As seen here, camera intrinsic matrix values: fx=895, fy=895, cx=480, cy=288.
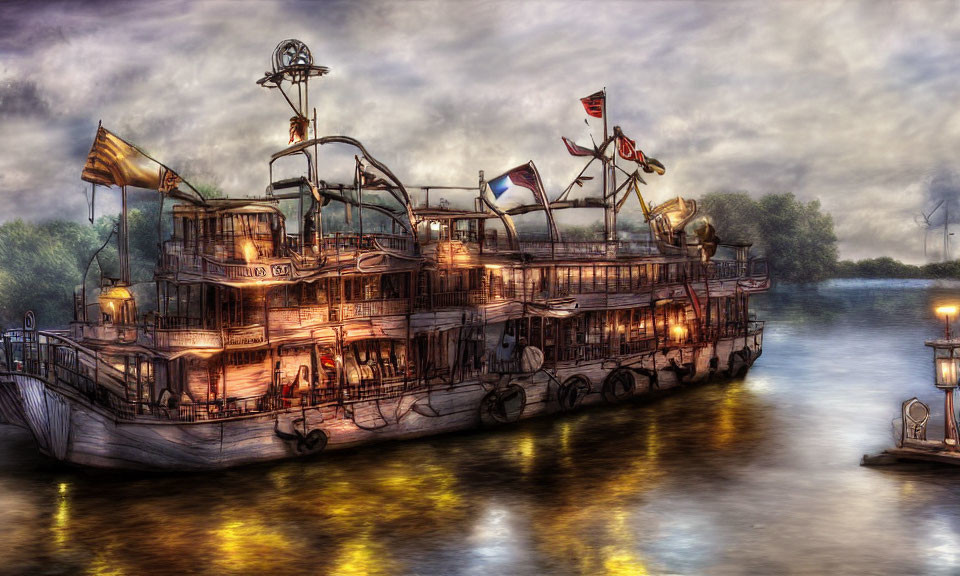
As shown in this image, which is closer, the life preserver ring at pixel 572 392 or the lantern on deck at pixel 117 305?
the lantern on deck at pixel 117 305

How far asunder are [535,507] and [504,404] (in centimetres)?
1052

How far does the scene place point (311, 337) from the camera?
113ft

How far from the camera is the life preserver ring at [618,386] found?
4469 cm

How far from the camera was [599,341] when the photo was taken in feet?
155

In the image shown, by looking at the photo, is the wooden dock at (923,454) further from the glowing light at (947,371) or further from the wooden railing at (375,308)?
the wooden railing at (375,308)

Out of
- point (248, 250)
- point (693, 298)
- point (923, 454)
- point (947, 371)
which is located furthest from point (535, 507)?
point (693, 298)

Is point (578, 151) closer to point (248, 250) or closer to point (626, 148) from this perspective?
point (626, 148)

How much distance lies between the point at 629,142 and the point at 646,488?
2363cm

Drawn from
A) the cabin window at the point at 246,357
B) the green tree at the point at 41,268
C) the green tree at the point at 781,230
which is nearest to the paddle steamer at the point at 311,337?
the cabin window at the point at 246,357

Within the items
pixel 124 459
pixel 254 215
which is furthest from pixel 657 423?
pixel 124 459

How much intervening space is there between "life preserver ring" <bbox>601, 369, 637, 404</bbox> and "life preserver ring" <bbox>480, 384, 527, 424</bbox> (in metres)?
5.91

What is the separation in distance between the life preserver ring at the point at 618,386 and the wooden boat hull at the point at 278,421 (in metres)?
0.06

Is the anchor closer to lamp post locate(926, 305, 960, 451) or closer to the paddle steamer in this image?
the paddle steamer

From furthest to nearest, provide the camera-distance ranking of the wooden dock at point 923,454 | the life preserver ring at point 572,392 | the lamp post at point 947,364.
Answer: the life preserver ring at point 572,392 → the wooden dock at point 923,454 → the lamp post at point 947,364
